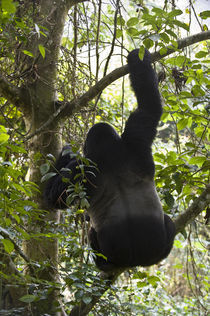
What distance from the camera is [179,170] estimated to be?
99.8 inches

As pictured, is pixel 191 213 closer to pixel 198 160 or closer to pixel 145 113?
pixel 198 160

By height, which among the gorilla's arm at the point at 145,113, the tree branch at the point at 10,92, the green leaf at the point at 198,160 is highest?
the tree branch at the point at 10,92

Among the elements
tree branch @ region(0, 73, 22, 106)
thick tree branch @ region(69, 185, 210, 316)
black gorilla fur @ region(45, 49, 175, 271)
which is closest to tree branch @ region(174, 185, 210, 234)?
thick tree branch @ region(69, 185, 210, 316)

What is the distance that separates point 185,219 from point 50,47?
161 centimetres

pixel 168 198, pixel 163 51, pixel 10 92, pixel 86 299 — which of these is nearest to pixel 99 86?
pixel 163 51

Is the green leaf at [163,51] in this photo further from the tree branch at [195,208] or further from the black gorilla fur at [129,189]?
the tree branch at [195,208]

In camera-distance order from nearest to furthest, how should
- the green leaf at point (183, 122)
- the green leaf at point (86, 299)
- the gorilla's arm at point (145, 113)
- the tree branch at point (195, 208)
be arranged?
the green leaf at point (86, 299), the tree branch at point (195, 208), the green leaf at point (183, 122), the gorilla's arm at point (145, 113)

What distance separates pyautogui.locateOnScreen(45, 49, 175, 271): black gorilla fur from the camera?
2494 mm

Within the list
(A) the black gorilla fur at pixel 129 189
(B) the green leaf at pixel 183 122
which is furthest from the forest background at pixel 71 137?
(A) the black gorilla fur at pixel 129 189

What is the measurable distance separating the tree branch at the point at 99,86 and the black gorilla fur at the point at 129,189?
10.9 inches

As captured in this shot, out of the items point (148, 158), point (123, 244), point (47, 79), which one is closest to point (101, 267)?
point (123, 244)

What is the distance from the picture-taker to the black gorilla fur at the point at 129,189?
249cm

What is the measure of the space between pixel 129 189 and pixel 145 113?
60 centimetres

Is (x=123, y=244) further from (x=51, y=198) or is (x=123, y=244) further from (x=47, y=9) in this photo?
(x=47, y=9)
